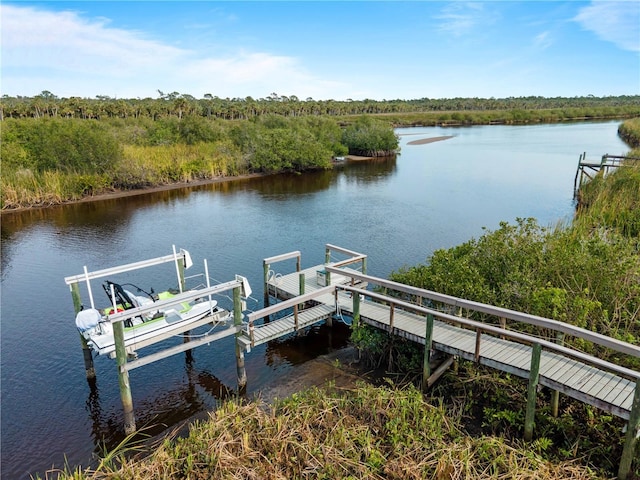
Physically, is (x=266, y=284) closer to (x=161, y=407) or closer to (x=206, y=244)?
Answer: (x=161, y=407)

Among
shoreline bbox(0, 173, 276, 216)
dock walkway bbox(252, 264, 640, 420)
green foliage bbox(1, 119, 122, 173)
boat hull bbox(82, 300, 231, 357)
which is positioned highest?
green foliage bbox(1, 119, 122, 173)

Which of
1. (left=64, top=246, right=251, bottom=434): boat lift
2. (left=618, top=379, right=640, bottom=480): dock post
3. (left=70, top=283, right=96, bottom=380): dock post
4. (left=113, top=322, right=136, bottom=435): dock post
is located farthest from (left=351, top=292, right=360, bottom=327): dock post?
(left=70, top=283, right=96, bottom=380): dock post

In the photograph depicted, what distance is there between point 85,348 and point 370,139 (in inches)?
1597

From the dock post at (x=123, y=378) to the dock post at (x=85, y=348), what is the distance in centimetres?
204

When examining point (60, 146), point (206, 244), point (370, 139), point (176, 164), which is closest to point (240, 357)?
point (206, 244)

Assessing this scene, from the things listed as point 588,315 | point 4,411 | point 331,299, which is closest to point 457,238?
point 331,299

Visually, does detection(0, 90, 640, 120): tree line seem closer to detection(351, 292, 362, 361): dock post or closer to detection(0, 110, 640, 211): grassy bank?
detection(0, 110, 640, 211): grassy bank

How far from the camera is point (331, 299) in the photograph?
11500mm

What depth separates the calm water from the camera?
9.08 meters

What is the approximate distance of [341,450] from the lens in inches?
241

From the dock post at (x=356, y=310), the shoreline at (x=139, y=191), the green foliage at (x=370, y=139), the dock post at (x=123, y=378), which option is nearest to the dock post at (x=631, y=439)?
the dock post at (x=356, y=310)

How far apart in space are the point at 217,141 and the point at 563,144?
40.0 meters

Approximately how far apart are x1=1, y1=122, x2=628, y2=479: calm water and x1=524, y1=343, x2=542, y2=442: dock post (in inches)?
203

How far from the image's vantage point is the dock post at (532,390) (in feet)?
21.5
